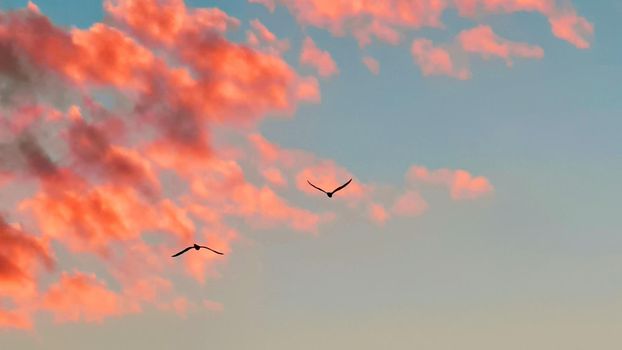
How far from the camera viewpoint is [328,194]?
141 metres

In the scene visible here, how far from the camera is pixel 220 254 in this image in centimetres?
12450

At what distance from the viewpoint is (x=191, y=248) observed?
147 m

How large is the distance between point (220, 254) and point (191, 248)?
2438cm

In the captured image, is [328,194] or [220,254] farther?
[328,194]

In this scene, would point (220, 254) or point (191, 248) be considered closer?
point (220, 254)

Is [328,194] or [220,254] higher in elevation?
[328,194]

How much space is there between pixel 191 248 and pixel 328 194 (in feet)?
103

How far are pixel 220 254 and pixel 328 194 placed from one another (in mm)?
27374
